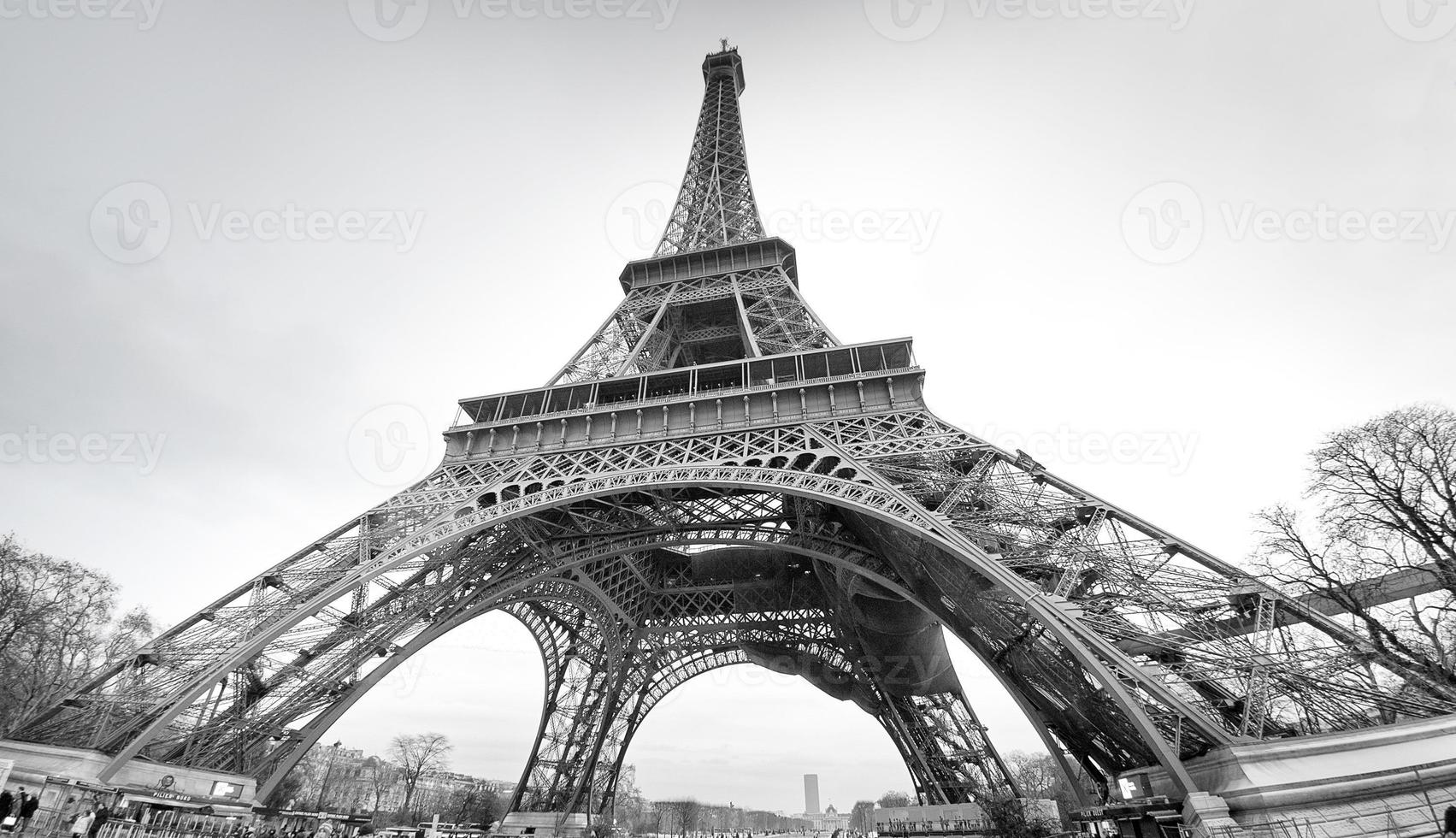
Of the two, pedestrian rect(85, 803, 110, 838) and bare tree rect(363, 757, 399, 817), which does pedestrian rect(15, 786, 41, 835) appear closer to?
pedestrian rect(85, 803, 110, 838)

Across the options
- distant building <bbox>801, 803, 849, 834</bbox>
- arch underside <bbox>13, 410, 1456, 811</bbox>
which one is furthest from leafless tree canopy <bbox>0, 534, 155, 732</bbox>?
distant building <bbox>801, 803, 849, 834</bbox>

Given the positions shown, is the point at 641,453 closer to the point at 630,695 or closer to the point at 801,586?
the point at 801,586

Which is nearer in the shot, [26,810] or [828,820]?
[26,810]

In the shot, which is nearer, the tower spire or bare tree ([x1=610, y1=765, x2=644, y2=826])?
the tower spire

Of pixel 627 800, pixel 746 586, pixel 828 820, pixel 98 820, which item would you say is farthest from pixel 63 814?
pixel 828 820


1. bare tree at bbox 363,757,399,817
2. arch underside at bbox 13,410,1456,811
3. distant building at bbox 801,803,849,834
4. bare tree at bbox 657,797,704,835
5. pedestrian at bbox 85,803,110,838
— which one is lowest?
distant building at bbox 801,803,849,834

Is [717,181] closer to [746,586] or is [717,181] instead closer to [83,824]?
[746,586]

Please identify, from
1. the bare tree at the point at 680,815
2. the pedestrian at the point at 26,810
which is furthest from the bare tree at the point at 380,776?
the pedestrian at the point at 26,810

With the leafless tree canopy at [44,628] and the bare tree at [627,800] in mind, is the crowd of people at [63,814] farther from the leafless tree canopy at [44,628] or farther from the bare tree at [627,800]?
the bare tree at [627,800]
